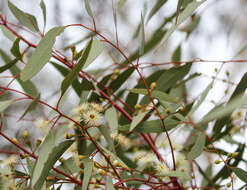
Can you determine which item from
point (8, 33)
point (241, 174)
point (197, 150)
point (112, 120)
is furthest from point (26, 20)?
point (241, 174)

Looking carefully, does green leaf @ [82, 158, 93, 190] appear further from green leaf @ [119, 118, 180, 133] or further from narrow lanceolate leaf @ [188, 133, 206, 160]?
narrow lanceolate leaf @ [188, 133, 206, 160]

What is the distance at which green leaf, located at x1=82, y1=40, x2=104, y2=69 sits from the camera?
0.80 metres

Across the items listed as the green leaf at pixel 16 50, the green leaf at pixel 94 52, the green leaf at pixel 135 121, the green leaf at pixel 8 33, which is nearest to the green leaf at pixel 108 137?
the green leaf at pixel 135 121

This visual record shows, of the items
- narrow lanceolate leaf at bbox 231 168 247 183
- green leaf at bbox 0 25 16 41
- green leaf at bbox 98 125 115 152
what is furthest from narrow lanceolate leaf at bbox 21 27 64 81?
narrow lanceolate leaf at bbox 231 168 247 183

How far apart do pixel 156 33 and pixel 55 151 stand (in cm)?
87

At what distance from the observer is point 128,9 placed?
3.87 m

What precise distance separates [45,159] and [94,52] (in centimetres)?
31

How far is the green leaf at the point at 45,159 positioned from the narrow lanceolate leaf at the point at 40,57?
134 mm

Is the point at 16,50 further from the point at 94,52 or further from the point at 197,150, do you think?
the point at 197,150

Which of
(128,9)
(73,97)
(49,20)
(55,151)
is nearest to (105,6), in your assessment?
Answer: (128,9)

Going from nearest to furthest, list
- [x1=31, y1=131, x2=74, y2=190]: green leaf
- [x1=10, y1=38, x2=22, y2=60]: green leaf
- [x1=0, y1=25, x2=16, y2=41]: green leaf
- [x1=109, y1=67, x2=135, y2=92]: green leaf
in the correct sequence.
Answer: [x1=31, y1=131, x2=74, y2=190]: green leaf, [x1=10, y1=38, x2=22, y2=60]: green leaf, [x1=0, y1=25, x2=16, y2=41]: green leaf, [x1=109, y1=67, x2=135, y2=92]: green leaf

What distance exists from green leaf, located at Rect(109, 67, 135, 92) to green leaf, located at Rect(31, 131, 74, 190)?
0.40 metres

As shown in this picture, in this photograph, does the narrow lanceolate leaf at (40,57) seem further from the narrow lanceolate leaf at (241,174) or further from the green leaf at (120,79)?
the narrow lanceolate leaf at (241,174)

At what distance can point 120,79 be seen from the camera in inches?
45.0
